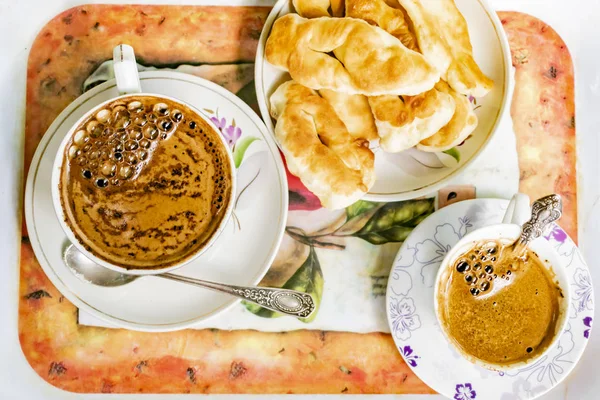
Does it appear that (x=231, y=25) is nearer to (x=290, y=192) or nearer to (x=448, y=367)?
(x=290, y=192)

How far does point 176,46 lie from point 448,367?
949 mm

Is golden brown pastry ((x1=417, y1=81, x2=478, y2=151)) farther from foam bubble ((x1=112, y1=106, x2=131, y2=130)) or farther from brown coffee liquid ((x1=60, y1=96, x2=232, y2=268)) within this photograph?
foam bubble ((x1=112, y1=106, x2=131, y2=130))

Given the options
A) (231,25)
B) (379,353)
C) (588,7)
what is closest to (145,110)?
(231,25)

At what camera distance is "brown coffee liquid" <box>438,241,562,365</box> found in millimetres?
1147

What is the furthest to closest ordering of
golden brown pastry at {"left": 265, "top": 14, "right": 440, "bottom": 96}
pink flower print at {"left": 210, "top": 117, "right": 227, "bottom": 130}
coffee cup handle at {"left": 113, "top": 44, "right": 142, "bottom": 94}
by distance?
pink flower print at {"left": 210, "top": 117, "right": 227, "bottom": 130} < golden brown pastry at {"left": 265, "top": 14, "right": 440, "bottom": 96} < coffee cup handle at {"left": 113, "top": 44, "right": 142, "bottom": 94}

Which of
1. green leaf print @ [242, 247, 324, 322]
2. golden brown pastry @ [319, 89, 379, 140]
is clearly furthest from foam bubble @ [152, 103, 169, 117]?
green leaf print @ [242, 247, 324, 322]

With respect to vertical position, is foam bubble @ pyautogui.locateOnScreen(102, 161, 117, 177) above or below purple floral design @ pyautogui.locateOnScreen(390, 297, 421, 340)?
above

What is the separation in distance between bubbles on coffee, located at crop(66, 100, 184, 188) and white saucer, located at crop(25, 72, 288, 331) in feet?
0.40

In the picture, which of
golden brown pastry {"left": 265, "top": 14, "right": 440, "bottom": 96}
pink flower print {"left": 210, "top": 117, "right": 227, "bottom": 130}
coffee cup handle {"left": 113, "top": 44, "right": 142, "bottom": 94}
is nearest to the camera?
coffee cup handle {"left": 113, "top": 44, "right": 142, "bottom": 94}

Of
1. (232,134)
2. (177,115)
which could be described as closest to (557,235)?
(232,134)

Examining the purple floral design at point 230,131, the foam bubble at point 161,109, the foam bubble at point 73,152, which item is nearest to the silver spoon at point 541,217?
the purple floral design at point 230,131

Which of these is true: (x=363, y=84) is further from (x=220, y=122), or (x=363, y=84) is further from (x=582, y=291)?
(x=582, y=291)

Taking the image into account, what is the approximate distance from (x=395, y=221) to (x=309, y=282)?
24 cm

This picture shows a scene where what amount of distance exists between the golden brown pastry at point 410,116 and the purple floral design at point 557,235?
35cm
